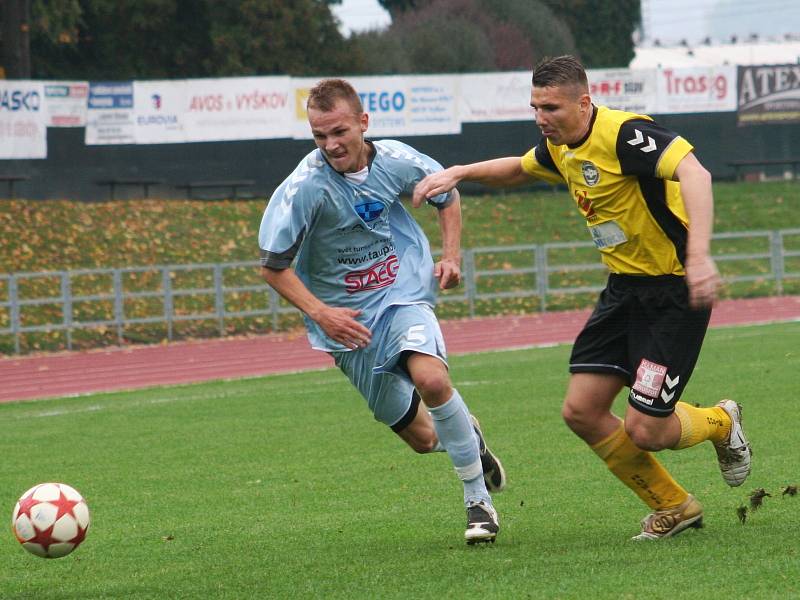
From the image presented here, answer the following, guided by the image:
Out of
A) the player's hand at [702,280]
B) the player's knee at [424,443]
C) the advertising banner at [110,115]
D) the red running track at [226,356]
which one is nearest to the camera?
the player's hand at [702,280]

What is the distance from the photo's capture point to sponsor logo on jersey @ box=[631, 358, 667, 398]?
5.71 metres

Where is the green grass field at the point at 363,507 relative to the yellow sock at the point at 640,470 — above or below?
below

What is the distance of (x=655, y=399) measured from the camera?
226 inches

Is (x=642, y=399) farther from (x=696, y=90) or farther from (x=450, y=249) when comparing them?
(x=696, y=90)

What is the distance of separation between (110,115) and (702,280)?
24907 mm

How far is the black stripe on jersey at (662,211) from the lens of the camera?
5672mm

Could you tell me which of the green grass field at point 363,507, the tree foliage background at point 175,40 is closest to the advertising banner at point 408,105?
the tree foliage background at point 175,40

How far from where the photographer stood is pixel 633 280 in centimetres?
583

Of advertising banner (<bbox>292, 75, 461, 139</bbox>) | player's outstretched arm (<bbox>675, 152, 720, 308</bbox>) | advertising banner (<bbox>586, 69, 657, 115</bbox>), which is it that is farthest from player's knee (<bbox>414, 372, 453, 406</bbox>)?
advertising banner (<bbox>586, 69, 657, 115</bbox>)

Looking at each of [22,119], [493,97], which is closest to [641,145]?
[22,119]

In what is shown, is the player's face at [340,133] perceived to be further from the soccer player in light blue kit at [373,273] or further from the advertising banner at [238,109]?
the advertising banner at [238,109]

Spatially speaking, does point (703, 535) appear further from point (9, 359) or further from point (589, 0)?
point (589, 0)

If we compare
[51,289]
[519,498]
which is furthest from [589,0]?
[519,498]

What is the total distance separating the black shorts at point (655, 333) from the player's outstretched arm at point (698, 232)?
0.42 m
